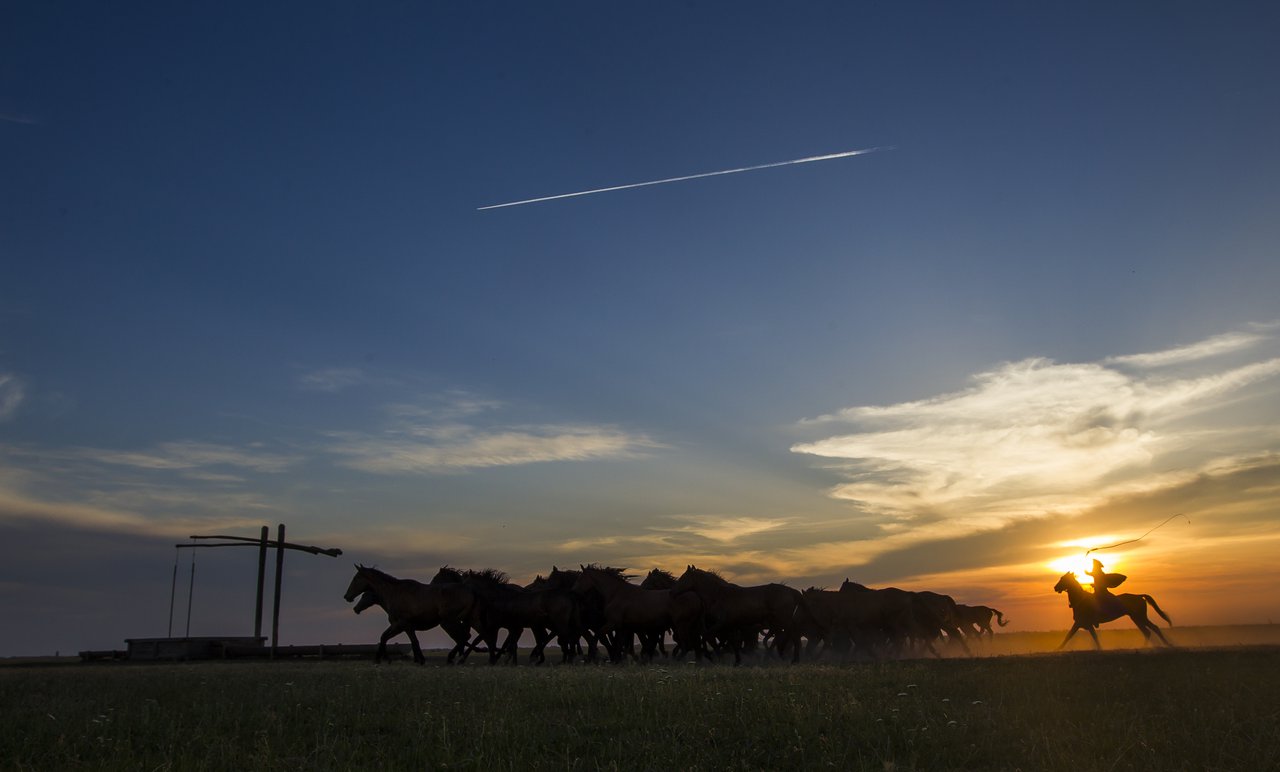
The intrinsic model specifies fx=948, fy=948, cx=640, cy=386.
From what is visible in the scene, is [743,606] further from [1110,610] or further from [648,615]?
[1110,610]

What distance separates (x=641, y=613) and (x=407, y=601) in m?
7.77

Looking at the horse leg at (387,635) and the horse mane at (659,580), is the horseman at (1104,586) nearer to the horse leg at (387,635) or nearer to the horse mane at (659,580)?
the horse mane at (659,580)

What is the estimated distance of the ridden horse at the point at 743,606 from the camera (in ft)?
112

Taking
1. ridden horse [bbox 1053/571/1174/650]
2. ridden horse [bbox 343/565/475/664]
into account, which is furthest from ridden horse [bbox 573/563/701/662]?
ridden horse [bbox 1053/571/1174/650]

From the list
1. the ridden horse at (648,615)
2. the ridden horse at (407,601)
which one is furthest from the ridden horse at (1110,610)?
the ridden horse at (407,601)

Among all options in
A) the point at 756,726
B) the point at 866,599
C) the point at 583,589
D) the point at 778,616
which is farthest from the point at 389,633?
the point at 756,726

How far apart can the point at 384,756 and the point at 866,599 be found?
2830cm

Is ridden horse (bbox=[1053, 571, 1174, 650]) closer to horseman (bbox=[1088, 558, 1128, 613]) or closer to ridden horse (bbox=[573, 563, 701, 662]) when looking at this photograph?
horseman (bbox=[1088, 558, 1128, 613])

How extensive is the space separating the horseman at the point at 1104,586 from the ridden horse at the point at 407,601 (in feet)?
74.4

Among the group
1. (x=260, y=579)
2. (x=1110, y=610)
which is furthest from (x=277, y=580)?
(x=1110, y=610)

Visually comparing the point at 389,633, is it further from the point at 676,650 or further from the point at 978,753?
the point at 978,753

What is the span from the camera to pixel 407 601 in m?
30.8

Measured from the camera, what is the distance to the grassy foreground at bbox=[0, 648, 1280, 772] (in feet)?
35.9

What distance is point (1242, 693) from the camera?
15516 millimetres
